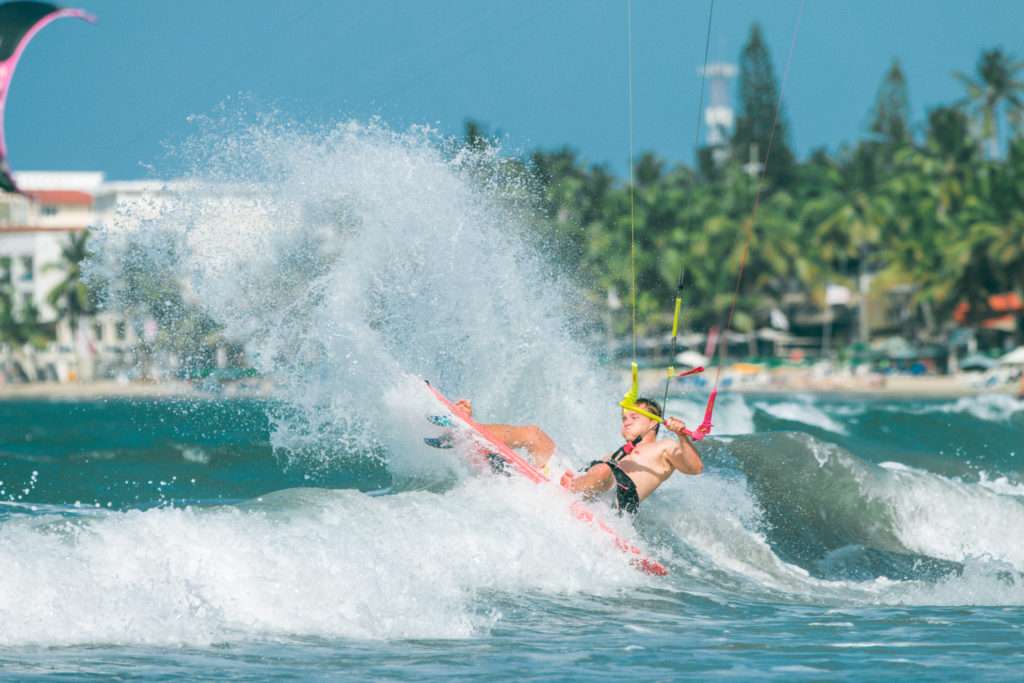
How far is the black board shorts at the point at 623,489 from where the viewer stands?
10125 millimetres

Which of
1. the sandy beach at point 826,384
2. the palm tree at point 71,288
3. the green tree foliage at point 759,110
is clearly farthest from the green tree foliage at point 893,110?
the palm tree at point 71,288

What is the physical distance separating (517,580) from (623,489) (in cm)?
114

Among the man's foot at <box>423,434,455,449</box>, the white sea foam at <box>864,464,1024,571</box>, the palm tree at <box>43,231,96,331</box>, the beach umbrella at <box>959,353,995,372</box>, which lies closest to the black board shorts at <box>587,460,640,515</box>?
the man's foot at <box>423,434,455,449</box>

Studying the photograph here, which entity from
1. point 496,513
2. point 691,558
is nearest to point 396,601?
point 496,513

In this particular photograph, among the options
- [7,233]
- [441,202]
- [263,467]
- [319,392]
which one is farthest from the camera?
[7,233]

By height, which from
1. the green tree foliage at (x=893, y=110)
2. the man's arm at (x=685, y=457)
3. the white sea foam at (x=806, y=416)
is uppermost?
the green tree foliage at (x=893, y=110)

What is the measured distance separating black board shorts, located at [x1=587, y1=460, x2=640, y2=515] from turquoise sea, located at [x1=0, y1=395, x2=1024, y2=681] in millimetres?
398

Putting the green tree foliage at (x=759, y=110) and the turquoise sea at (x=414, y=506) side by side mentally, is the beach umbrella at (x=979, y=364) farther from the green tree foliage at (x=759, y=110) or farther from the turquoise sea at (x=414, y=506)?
the turquoise sea at (x=414, y=506)

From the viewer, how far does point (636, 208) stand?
222 ft

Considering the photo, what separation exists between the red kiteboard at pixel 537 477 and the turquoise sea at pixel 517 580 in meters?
0.09

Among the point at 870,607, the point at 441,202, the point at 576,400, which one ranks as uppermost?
the point at 441,202

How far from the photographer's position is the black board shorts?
399 inches

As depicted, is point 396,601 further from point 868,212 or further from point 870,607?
point 868,212

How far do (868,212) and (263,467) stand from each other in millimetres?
53106
